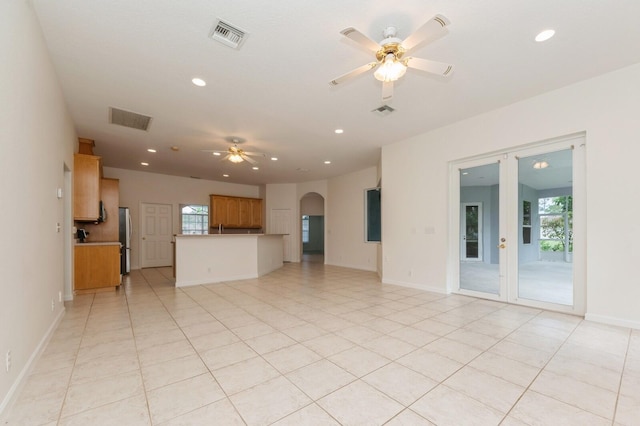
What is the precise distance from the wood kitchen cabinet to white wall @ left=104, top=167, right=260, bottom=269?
42 cm

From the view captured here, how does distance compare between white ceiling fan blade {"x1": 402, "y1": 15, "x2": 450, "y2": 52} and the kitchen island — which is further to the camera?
the kitchen island

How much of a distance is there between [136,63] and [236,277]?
448 cm

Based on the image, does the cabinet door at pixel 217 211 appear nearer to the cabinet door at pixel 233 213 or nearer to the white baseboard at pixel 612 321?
the cabinet door at pixel 233 213

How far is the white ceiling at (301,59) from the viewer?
2.28m

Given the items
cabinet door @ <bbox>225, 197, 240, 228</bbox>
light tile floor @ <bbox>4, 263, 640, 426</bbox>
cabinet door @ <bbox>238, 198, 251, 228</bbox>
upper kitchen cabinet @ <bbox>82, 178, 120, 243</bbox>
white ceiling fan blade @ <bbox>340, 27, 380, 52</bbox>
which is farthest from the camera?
cabinet door @ <bbox>238, 198, 251, 228</bbox>

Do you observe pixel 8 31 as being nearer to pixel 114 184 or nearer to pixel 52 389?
pixel 52 389

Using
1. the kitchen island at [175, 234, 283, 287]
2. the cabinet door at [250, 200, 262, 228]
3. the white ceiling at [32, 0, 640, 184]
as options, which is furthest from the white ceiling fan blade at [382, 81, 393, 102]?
the cabinet door at [250, 200, 262, 228]

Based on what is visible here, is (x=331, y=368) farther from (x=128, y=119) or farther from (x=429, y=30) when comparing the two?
(x=128, y=119)

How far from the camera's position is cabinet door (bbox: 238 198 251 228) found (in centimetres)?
995

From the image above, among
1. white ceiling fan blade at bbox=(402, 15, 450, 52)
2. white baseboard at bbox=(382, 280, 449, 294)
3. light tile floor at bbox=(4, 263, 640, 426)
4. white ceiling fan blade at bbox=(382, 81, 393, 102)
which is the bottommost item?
white baseboard at bbox=(382, 280, 449, 294)

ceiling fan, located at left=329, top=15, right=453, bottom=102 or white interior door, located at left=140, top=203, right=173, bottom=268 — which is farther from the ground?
ceiling fan, located at left=329, top=15, right=453, bottom=102

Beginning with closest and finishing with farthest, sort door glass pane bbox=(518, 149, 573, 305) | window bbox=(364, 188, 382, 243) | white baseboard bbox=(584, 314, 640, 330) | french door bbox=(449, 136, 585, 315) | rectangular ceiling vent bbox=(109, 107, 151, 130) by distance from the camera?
white baseboard bbox=(584, 314, 640, 330), french door bbox=(449, 136, 585, 315), door glass pane bbox=(518, 149, 573, 305), rectangular ceiling vent bbox=(109, 107, 151, 130), window bbox=(364, 188, 382, 243)

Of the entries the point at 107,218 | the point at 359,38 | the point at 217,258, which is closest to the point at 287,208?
the point at 217,258

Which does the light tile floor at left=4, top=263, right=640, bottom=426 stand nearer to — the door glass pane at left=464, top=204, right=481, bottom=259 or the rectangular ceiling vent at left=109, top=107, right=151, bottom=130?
the door glass pane at left=464, top=204, right=481, bottom=259
